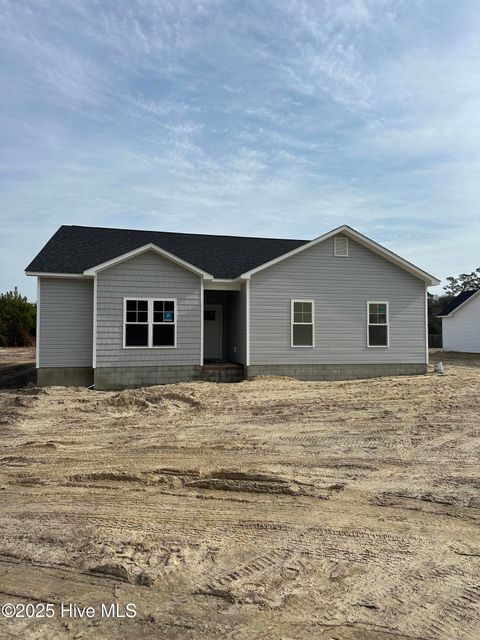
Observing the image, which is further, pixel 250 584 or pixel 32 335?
pixel 32 335

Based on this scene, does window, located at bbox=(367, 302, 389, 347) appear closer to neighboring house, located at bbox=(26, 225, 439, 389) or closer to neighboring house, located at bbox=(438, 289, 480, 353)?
neighboring house, located at bbox=(26, 225, 439, 389)

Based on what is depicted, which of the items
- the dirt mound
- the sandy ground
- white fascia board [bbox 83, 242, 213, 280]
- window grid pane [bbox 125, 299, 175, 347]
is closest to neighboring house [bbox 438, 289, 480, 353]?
white fascia board [bbox 83, 242, 213, 280]

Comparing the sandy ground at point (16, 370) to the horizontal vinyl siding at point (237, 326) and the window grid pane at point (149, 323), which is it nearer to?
the window grid pane at point (149, 323)

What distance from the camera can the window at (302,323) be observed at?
51.9ft

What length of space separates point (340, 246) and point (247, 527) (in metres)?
13.0

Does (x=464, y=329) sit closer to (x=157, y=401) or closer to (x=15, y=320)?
(x=157, y=401)

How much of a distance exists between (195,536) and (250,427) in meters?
4.77

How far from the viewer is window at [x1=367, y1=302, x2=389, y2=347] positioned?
53.8 feet

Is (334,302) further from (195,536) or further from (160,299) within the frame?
(195,536)

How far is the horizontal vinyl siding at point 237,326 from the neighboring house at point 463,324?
763 inches

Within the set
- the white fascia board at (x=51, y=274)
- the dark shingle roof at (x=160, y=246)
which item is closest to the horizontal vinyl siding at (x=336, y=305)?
the dark shingle roof at (x=160, y=246)

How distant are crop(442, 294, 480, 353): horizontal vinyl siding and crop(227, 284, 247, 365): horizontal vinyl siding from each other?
63.6 ft

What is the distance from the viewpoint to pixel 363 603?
329 centimetres

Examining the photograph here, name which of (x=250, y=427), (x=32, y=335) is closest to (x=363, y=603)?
(x=250, y=427)
